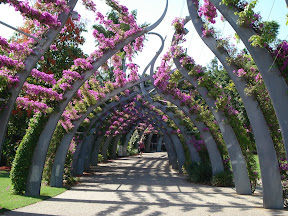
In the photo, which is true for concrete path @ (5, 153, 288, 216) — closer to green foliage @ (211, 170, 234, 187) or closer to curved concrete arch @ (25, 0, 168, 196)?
Result: curved concrete arch @ (25, 0, 168, 196)

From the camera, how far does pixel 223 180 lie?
12.0 meters

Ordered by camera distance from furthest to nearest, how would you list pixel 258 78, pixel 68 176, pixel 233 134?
pixel 68 176, pixel 233 134, pixel 258 78

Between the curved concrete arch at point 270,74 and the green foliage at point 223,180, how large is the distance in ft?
21.9

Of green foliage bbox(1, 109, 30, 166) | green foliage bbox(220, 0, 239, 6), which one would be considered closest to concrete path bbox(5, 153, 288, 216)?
green foliage bbox(220, 0, 239, 6)

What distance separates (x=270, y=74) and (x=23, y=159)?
21.6ft

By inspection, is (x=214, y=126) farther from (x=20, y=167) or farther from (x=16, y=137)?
(x=16, y=137)

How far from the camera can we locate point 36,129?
916 centimetres

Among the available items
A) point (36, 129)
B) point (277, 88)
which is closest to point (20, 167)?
point (36, 129)

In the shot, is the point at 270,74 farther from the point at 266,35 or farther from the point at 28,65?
the point at 28,65

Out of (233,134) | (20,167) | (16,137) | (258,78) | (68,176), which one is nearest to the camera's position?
(258,78)

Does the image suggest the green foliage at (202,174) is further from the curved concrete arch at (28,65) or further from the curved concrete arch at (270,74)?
the curved concrete arch at (28,65)

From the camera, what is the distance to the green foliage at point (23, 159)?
29.1ft

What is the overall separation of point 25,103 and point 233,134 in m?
5.74

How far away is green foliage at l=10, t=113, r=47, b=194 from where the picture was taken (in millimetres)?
8875
